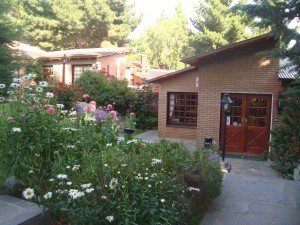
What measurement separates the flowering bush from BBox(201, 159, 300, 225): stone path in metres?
0.38

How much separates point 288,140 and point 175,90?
6.80 metres

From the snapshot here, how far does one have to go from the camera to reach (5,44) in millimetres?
12117

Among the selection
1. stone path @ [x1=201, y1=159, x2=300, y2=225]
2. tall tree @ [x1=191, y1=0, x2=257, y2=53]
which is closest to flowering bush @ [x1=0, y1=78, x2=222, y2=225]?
stone path @ [x1=201, y1=159, x2=300, y2=225]

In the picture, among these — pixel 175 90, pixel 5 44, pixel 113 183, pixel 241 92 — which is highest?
pixel 5 44

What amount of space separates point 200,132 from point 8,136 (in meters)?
10.2

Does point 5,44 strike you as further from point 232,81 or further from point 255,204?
point 255,204

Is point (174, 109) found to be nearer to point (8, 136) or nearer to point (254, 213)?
point (254, 213)

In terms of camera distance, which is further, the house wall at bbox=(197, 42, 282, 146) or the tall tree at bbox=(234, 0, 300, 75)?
the house wall at bbox=(197, 42, 282, 146)

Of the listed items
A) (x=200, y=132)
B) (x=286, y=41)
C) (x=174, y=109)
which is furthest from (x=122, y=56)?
(x=286, y=41)

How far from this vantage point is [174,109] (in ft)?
52.5

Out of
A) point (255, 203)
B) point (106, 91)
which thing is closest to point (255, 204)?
point (255, 203)

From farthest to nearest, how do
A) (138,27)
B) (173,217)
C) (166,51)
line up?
1. (166,51)
2. (138,27)
3. (173,217)

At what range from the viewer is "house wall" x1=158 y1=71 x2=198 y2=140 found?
15.4 meters

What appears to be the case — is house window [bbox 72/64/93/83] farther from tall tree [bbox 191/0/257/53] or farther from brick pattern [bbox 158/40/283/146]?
brick pattern [bbox 158/40/283/146]
